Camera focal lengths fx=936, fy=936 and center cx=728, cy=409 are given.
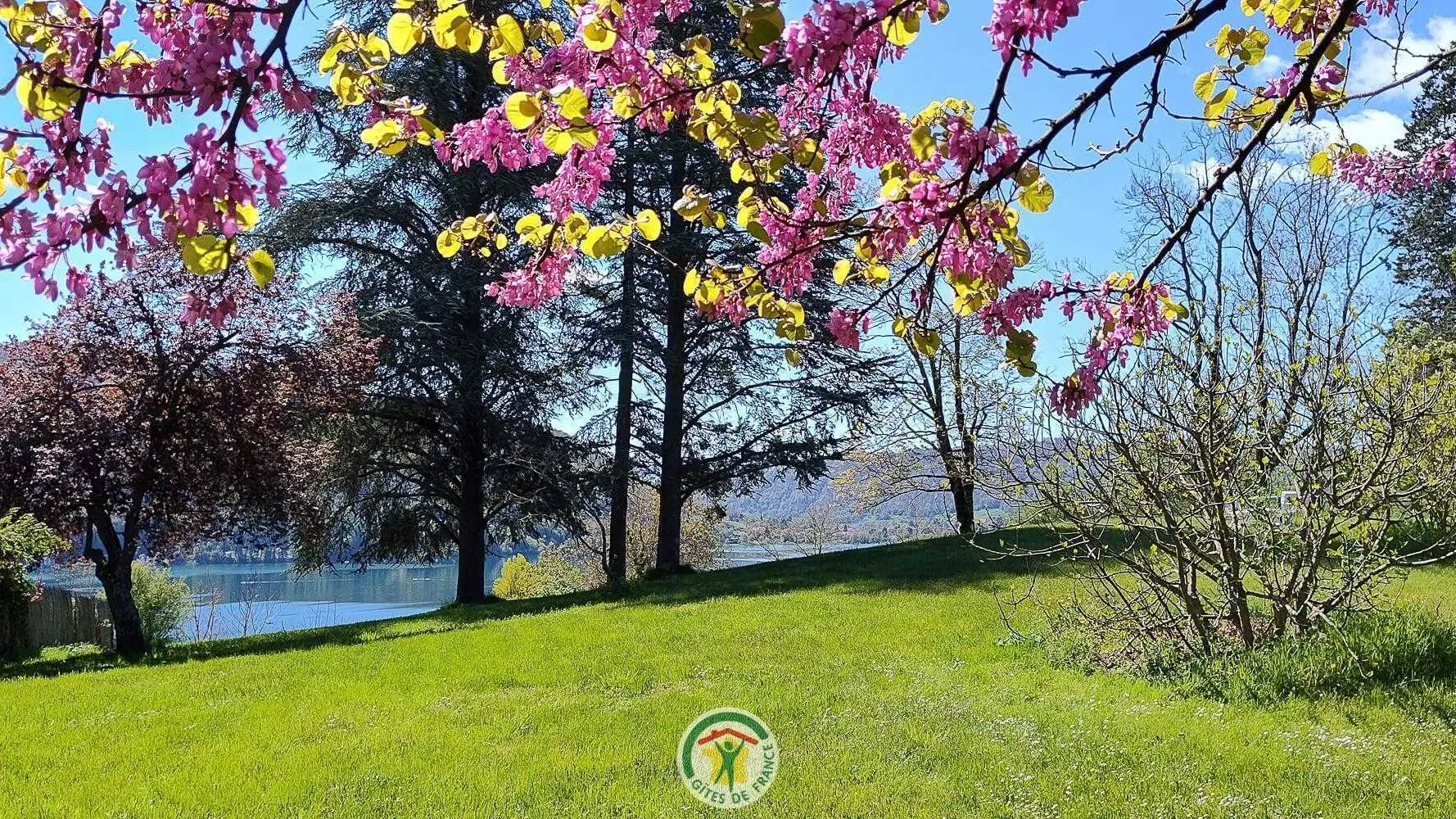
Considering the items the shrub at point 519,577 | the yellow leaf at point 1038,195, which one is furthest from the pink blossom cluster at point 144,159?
the shrub at point 519,577

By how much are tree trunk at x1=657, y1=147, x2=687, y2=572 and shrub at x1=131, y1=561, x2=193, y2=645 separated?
28.8 feet

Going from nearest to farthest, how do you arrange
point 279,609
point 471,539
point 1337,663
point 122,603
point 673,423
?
1. point 1337,663
2. point 122,603
3. point 471,539
4. point 673,423
5. point 279,609

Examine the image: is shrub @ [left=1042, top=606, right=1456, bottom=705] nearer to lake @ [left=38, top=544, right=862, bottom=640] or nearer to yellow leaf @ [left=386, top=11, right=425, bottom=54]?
yellow leaf @ [left=386, top=11, right=425, bottom=54]

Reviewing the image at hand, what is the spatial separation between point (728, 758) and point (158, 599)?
1640cm

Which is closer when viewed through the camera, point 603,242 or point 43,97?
point 43,97

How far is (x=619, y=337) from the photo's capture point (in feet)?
A: 47.2

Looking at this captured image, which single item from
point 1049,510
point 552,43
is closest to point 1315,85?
point 552,43

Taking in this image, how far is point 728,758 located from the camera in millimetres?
4695

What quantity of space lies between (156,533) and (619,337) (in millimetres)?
6595

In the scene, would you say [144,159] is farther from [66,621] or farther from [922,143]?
[66,621]

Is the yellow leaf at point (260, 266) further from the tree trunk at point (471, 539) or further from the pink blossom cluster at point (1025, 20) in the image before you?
the tree trunk at point (471, 539)

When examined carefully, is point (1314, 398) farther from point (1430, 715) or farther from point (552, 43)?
point (552, 43)

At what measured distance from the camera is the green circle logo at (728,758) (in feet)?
13.6

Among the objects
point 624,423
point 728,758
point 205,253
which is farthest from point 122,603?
point 205,253
